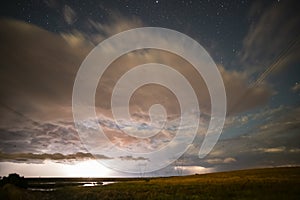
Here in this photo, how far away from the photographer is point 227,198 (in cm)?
2684

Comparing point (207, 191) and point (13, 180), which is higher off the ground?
point (13, 180)

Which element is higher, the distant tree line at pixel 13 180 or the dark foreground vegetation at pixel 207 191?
the distant tree line at pixel 13 180

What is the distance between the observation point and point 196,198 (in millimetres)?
28328

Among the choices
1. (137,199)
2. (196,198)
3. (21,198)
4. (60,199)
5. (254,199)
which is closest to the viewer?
(254,199)

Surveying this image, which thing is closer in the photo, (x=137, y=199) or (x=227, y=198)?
(x=227, y=198)

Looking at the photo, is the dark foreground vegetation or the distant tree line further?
the distant tree line

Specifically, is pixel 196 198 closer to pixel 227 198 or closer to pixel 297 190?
pixel 227 198

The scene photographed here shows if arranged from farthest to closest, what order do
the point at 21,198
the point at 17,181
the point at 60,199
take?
the point at 17,181, the point at 60,199, the point at 21,198

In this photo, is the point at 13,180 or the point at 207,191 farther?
the point at 13,180

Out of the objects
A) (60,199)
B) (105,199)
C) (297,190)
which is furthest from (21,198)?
(297,190)

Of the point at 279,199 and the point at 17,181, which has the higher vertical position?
the point at 17,181

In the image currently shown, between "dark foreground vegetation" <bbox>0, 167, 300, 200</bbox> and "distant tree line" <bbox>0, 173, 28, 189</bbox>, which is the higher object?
"distant tree line" <bbox>0, 173, 28, 189</bbox>

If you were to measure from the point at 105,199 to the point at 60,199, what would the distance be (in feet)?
34.3

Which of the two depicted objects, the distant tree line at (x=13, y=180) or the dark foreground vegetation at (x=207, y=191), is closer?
the dark foreground vegetation at (x=207, y=191)
